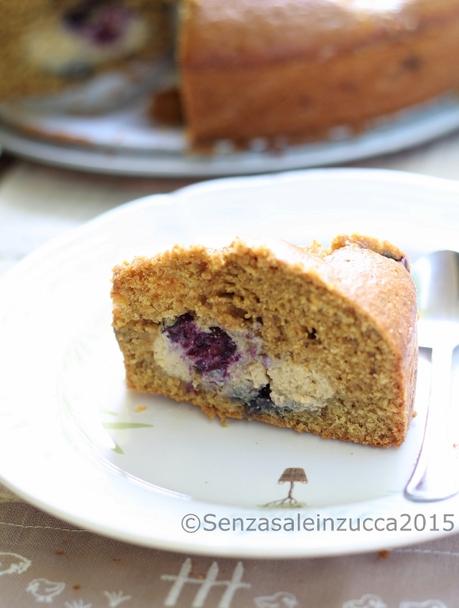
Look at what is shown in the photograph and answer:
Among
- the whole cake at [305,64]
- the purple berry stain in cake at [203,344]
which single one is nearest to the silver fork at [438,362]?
the purple berry stain in cake at [203,344]

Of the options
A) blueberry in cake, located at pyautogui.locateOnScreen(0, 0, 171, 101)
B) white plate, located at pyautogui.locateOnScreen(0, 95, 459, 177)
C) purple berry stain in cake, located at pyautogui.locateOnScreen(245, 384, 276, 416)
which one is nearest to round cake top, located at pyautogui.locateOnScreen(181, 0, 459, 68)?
white plate, located at pyautogui.locateOnScreen(0, 95, 459, 177)

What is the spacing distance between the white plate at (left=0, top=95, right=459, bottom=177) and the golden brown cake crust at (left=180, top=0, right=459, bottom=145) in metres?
0.09

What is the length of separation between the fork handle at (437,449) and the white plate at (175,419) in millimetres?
27

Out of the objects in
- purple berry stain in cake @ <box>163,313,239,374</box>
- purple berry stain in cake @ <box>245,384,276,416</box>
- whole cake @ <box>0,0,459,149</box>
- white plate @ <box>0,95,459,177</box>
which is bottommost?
purple berry stain in cake @ <box>245,384,276,416</box>

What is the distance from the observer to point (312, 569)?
1.70 m

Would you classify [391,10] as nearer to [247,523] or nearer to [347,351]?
[347,351]

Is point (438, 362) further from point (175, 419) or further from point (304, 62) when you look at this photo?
point (304, 62)

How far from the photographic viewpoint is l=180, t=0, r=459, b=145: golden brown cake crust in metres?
3.14

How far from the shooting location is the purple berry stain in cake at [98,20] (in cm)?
411

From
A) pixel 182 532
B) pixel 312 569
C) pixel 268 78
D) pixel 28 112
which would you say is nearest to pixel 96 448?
pixel 182 532

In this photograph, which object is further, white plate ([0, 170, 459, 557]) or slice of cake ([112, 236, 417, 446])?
slice of cake ([112, 236, 417, 446])

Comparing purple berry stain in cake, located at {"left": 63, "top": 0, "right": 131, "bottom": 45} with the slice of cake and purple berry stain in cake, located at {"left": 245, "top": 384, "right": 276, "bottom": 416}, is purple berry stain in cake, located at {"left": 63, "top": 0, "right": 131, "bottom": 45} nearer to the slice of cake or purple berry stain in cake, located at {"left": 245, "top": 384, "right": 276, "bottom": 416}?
the slice of cake

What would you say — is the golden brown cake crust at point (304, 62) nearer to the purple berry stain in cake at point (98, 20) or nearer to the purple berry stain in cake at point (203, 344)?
the purple berry stain in cake at point (98, 20)

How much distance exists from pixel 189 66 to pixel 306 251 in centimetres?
153
